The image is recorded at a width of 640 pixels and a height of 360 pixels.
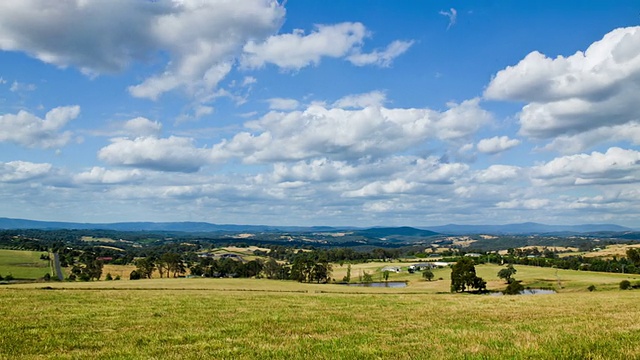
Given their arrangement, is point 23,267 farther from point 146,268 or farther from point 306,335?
point 306,335

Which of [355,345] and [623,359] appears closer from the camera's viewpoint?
[623,359]

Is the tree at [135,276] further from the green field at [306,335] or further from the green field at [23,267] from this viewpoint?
the green field at [306,335]

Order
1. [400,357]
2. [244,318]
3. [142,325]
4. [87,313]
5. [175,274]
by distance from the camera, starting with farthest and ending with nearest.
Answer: [175,274]
[87,313]
[244,318]
[142,325]
[400,357]

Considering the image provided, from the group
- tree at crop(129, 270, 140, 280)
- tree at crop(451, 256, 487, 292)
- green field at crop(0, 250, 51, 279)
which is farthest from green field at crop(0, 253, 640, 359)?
green field at crop(0, 250, 51, 279)

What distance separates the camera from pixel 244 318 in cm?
2284

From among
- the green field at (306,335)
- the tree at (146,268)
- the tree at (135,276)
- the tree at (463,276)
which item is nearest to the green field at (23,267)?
the tree at (135,276)

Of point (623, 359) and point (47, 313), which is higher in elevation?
point (623, 359)

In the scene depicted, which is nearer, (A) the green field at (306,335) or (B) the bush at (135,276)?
(A) the green field at (306,335)

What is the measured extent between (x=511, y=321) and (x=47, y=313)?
2328cm

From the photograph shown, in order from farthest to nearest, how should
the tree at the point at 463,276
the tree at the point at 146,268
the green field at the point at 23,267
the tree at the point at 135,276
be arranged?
the tree at the point at 146,268
the tree at the point at 135,276
the green field at the point at 23,267
the tree at the point at 463,276

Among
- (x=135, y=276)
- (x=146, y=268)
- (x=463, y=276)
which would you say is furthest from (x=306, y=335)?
(x=146, y=268)

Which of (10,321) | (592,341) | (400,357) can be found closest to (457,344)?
(400,357)

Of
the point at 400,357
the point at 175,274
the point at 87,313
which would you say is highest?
the point at 400,357

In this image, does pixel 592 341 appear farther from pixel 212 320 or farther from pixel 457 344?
pixel 212 320
